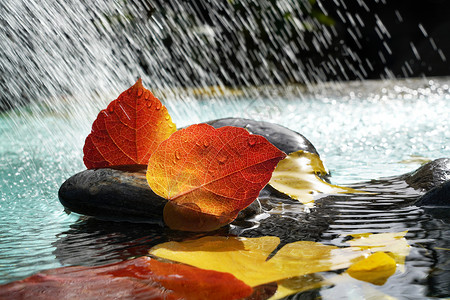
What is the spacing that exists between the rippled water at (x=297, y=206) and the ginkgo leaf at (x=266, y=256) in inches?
2.0

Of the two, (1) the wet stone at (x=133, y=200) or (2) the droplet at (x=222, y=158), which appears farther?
(1) the wet stone at (x=133, y=200)

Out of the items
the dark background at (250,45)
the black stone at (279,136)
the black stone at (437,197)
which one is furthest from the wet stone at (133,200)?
the dark background at (250,45)

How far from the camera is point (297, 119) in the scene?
4.05 m


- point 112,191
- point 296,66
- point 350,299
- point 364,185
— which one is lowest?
point 296,66

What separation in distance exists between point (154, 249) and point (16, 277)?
0.31 metres

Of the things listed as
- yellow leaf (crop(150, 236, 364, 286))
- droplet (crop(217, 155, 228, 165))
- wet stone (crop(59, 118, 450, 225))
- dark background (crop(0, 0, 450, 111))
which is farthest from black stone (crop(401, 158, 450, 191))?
dark background (crop(0, 0, 450, 111))

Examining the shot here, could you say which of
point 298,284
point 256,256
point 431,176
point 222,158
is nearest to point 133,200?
point 222,158

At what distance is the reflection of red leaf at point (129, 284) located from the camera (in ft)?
2.91

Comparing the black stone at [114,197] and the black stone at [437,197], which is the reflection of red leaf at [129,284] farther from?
the black stone at [437,197]

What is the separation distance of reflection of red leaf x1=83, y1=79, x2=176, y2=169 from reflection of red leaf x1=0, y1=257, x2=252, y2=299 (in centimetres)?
50

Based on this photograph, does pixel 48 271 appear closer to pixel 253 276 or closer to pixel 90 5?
pixel 253 276

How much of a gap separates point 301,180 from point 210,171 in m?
0.60

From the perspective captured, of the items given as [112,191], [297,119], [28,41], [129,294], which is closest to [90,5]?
[28,41]

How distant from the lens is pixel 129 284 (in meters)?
0.94
